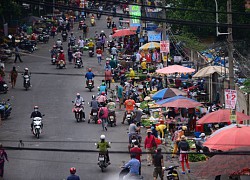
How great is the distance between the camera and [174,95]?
37.8m

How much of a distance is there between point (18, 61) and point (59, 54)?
14.4 ft

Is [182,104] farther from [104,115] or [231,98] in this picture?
[231,98]

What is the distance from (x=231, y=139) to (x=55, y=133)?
11.4m

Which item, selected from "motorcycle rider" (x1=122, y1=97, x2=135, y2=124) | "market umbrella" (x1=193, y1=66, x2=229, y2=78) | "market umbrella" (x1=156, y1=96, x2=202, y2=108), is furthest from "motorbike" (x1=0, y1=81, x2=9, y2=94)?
"market umbrella" (x1=156, y1=96, x2=202, y2=108)

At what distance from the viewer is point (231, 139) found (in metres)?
25.5

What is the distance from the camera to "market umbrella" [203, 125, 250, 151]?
25234 mm

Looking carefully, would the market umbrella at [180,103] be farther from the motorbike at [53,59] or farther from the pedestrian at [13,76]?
the motorbike at [53,59]

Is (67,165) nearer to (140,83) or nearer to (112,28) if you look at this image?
(140,83)

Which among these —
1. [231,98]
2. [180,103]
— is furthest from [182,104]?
[231,98]

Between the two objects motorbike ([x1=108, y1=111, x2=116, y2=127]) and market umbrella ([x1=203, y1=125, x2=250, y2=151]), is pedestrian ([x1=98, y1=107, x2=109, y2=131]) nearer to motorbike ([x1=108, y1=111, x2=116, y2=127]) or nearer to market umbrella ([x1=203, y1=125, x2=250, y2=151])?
motorbike ([x1=108, y1=111, x2=116, y2=127])

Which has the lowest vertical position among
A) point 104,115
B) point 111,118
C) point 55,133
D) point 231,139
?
point 55,133

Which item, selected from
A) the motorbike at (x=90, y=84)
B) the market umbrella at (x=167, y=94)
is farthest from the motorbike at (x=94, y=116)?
the motorbike at (x=90, y=84)

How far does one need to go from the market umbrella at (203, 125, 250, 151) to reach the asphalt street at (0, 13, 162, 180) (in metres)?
3.43

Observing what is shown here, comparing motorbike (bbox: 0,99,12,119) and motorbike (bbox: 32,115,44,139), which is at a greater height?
motorbike (bbox: 0,99,12,119)
